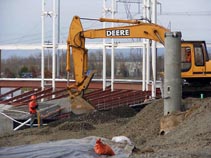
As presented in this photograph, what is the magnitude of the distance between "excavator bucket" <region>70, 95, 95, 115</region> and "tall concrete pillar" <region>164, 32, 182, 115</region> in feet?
16.3

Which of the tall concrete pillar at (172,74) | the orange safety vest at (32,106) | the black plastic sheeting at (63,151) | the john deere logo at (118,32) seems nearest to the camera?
the black plastic sheeting at (63,151)

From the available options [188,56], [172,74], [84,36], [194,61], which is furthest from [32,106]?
[194,61]

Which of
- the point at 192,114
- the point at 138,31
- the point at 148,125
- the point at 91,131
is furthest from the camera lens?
the point at 138,31

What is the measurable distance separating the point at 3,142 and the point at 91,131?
3.31m

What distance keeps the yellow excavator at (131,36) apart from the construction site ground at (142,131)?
46.7 inches

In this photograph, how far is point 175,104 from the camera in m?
16.6

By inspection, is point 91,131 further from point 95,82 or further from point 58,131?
point 95,82

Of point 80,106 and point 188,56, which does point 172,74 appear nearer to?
point 188,56

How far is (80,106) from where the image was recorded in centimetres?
2067

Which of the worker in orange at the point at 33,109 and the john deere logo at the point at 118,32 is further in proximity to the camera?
the john deere logo at the point at 118,32

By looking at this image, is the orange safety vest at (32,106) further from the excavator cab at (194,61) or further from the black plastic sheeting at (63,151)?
the black plastic sheeting at (63,151)

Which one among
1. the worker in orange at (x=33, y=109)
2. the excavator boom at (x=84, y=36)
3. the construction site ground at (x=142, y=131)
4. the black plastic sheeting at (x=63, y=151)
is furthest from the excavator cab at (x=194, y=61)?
the black plastic sheeting at (x=63, y=151)

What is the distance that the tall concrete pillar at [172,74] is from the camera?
54.3 ft

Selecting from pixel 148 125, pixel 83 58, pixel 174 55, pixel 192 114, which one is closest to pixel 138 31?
pixel 83 58
